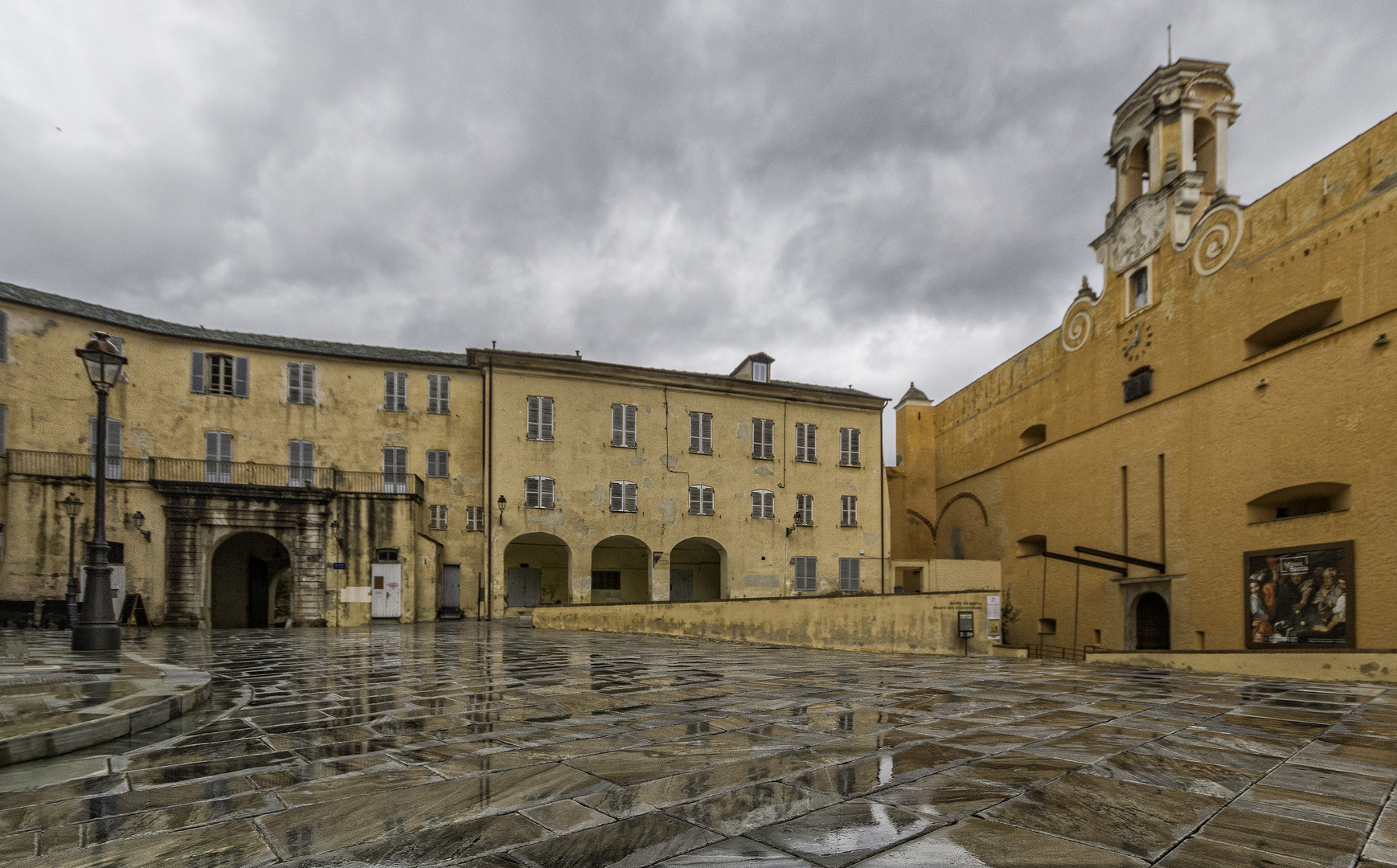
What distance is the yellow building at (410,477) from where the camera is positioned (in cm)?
2111

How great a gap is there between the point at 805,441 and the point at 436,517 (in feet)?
44.4

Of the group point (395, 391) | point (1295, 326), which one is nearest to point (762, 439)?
point (395, 391)

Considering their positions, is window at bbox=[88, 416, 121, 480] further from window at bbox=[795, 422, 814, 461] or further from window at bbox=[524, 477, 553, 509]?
window at bbox=[795, 422, 814, 461]

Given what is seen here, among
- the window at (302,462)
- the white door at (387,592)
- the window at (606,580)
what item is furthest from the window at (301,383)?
the window at (606,580)

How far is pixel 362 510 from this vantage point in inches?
882

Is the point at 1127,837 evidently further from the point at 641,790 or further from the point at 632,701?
the point at 632,701

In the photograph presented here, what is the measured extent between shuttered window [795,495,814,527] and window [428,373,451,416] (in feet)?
42.4

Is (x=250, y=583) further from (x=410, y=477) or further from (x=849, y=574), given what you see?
(x=849, y=574)

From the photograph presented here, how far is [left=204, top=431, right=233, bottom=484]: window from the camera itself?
924 inches

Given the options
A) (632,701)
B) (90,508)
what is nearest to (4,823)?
(632,701)

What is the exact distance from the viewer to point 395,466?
82.2ft

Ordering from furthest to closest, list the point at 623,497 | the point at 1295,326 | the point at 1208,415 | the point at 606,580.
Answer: the point at 606,580 → the point at 623,497 → the point at 1208,415 → the point at 1295,326

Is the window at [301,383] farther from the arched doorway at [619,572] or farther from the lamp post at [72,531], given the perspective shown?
the arched doorway at [619,572]

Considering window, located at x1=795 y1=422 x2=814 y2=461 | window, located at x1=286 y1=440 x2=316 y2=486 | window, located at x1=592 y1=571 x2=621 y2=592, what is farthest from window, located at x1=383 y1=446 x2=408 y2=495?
window, located at x1=795 y1=422 x2=814 y2=461
